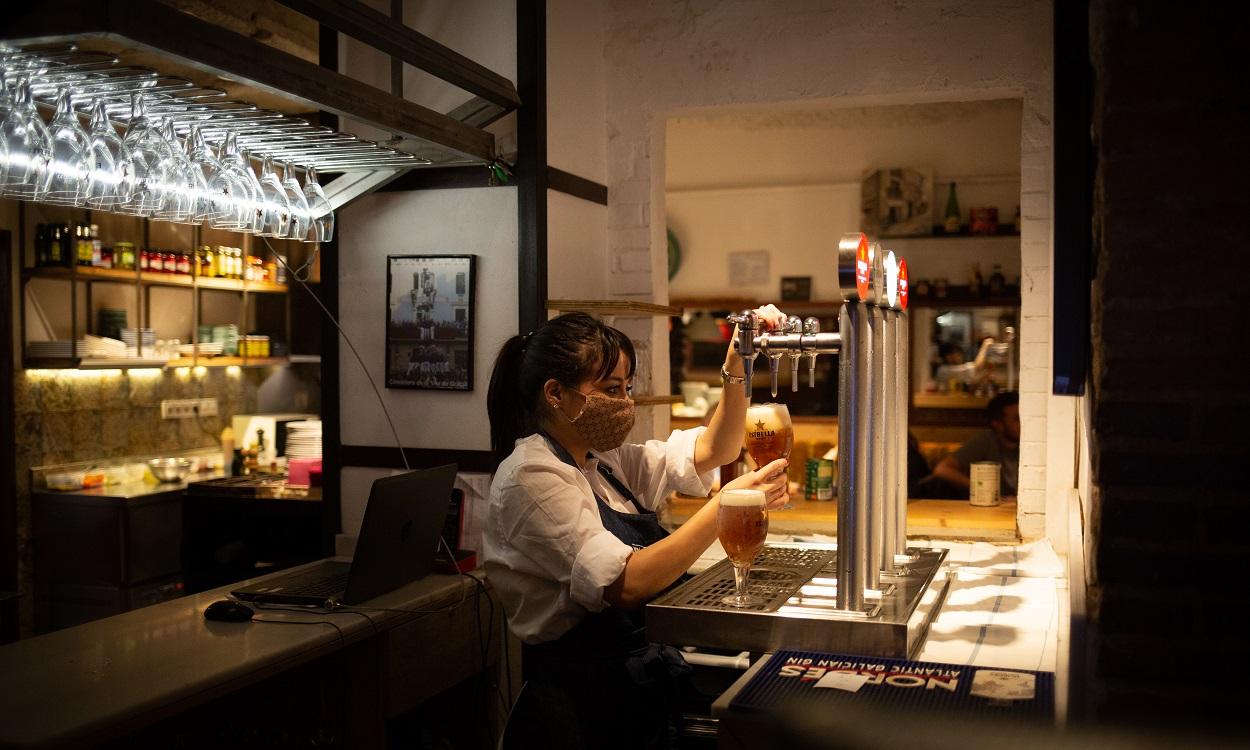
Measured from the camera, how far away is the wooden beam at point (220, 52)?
1935 mm

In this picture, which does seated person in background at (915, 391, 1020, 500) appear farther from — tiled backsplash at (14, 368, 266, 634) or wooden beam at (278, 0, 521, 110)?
tiled backsplash at (14, 368, 266, 634)

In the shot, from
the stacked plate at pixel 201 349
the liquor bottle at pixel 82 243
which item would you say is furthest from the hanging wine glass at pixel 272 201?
the stacked plate at pixel 201 349

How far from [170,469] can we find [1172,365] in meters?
5.98

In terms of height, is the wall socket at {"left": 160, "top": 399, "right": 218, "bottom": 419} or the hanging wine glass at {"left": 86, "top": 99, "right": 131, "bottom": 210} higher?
the hanging wine glass at {"left": 86, "top": 99, "right": 131, "bottom": 210}

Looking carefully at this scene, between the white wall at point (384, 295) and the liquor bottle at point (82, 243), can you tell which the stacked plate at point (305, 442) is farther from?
the white wall at point (384, 295)

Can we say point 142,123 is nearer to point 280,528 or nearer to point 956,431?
point 280,528

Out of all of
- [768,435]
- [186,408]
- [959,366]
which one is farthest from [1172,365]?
[186,408]

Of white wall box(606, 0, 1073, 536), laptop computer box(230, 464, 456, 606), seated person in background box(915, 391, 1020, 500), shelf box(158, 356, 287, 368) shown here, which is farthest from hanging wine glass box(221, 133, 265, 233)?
shelf box(158, 356, 287, 368)

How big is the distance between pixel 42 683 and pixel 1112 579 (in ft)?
6.53

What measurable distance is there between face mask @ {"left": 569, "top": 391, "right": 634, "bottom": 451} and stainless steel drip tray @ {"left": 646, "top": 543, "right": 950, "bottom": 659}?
38 centimetres

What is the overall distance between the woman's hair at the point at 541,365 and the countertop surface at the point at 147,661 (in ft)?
2.11

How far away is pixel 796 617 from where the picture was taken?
1.93 m

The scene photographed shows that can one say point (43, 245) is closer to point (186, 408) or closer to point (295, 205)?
point (186, 408)

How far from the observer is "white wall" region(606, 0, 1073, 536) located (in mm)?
3725
